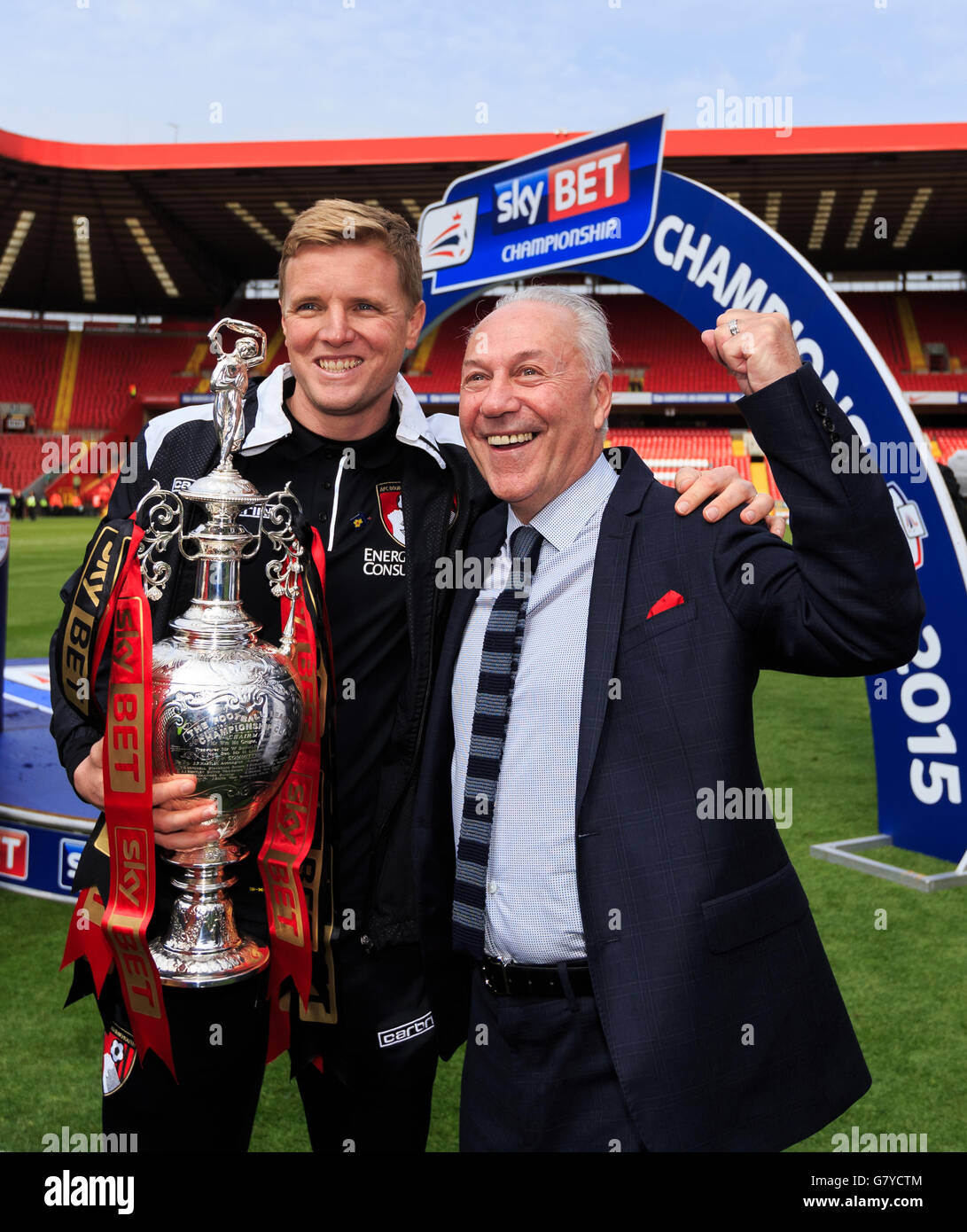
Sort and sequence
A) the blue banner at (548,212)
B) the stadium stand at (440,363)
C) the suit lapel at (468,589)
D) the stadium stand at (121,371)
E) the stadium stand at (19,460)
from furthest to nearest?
the stadium stand at (121,371) → the stadium stand at (19,460) → the stadium stand at (440,363) → the blue banner at (548,212) → the suit lapel at (468,589)

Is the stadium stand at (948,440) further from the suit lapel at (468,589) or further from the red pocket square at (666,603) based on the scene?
the red pocket square at (666,603)

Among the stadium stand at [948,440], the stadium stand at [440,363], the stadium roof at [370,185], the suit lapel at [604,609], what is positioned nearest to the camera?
the suit lapel at [604,609]

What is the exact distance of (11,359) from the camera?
3203 centimetres

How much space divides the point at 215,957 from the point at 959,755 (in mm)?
3407

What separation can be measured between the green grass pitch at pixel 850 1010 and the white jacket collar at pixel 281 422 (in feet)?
5.71

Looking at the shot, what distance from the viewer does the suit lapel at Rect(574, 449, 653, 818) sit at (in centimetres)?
144

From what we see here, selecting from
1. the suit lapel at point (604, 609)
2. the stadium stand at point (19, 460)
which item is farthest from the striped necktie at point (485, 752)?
the stadium stand at point (19, 460)

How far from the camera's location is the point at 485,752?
1550 millimetres

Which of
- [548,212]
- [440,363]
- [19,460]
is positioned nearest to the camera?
[548,212]

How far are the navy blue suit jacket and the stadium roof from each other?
20511 millimetres

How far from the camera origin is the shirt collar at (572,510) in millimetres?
1619

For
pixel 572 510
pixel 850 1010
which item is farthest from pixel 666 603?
pixel 850 1010

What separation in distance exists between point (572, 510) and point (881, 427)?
2.57 metres

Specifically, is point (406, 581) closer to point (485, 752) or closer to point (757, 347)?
point (485, 752)
